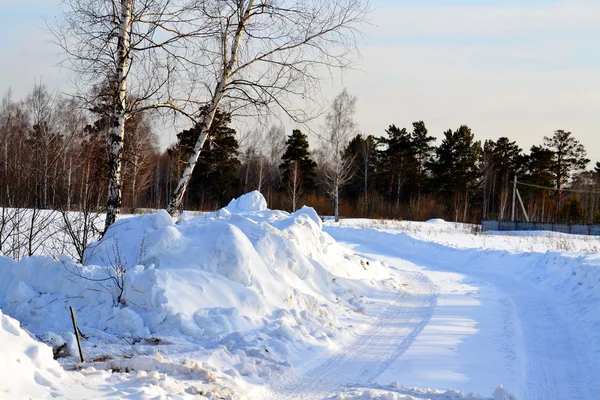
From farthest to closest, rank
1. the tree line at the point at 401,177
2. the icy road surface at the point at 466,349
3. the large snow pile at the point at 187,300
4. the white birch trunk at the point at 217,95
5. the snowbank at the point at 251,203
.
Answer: the tree line at the point at 401,177 < the snowbank at the point at 251,203 < the white birch trunk at the point at 217,95 < the large snow pile at the point at 187,300 < the icy road surface at the point at 466,349

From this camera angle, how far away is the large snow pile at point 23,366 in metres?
4.09

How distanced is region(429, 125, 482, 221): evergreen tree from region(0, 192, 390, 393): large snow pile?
4534cm

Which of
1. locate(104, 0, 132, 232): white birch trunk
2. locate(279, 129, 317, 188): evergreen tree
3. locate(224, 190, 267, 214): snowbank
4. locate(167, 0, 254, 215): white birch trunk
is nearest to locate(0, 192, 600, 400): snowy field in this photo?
locate(104, 0, 132, 232): white birch trunk

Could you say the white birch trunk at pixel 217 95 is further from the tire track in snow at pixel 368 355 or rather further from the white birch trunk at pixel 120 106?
the tire track in snow at pixel 368 355

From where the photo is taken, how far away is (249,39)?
411 inches

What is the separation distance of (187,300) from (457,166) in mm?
49208

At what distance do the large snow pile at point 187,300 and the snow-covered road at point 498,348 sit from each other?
1277mm

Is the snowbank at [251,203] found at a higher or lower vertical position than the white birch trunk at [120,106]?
lower

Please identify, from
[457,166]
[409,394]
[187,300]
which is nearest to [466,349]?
[409,394]

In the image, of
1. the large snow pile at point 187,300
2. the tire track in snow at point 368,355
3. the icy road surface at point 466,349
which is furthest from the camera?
the large snow pile at point 187,300

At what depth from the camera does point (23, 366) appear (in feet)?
14.2

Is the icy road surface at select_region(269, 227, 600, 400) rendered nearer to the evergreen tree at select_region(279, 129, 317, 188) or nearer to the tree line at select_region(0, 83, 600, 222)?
the tree line at select_region(0, 83, 600, 222)

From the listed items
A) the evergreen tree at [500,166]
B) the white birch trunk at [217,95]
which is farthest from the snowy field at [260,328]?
the evergreen tree at [500,166]

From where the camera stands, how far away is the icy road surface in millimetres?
6047
